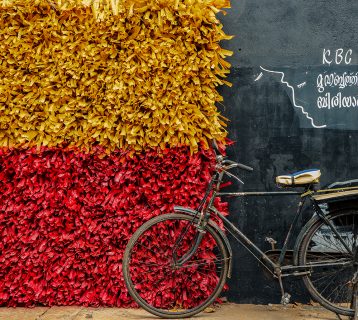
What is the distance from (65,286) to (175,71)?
227cm

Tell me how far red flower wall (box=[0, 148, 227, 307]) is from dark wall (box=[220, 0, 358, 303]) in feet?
2.11

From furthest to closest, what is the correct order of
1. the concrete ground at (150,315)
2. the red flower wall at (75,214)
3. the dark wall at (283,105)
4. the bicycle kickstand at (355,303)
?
the dark wall at (283,105) < the red flower wall at (75,214) < the concrete ground at (150,315) < the bicycle kickstand at (355,303)

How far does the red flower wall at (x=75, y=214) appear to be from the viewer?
543cm

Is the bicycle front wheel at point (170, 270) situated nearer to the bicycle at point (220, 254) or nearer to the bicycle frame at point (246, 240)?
the bicycle at point (220, 254)

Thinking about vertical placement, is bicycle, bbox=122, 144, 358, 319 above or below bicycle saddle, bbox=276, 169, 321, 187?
below

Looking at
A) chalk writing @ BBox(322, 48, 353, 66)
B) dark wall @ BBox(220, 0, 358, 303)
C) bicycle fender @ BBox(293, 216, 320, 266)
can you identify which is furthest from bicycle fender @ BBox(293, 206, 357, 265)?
chalk writing @ BBox(322, 48, 353, 66)

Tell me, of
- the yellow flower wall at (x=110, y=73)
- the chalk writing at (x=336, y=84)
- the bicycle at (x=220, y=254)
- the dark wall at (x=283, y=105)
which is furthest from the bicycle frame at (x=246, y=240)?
the chalk writing at (x=336, y=84)

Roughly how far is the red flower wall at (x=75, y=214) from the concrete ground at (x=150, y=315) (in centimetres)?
14

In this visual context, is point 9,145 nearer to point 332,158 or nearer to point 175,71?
point 175,71

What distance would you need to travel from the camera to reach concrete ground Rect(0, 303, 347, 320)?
5.17 meters

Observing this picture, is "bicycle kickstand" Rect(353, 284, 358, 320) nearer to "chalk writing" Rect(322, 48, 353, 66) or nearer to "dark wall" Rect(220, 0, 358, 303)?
"dark wall" Rect(220, 0, 358, 303)

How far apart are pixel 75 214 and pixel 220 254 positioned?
1.43 meters

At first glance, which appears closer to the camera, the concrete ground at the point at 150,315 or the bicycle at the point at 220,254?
the bicycle at the point at 220,254

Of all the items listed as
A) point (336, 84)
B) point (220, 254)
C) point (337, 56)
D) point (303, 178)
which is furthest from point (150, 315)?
point (337, 56)
